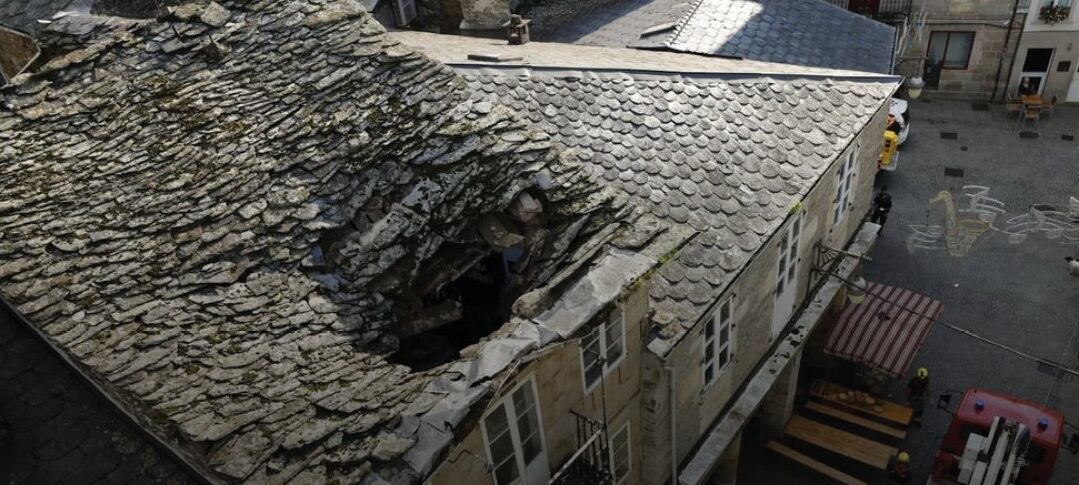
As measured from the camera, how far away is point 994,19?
32.8 m

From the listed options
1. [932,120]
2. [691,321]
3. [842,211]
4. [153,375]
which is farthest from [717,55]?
[932,120]

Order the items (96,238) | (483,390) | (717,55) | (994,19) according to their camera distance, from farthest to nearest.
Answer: (994,19)
(717,55)
(96,238)
(483,390)

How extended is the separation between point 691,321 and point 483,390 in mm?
4304

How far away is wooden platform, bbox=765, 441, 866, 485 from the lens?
18156mm

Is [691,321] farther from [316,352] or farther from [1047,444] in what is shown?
[1047,444]

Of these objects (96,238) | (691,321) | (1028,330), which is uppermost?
(96,238)

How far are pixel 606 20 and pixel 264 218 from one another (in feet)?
55.2

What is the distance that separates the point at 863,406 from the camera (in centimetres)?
2002

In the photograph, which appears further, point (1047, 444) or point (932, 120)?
point (932, 120)

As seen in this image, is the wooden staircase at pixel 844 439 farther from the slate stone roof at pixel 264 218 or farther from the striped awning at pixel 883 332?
the slate stone roof at pixel 264 218

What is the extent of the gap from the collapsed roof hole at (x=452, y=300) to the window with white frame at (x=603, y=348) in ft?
3.90

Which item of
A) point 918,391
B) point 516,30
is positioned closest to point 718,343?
point 516,30

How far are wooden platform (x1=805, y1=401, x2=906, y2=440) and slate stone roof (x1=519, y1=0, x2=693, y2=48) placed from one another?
10.7 meters

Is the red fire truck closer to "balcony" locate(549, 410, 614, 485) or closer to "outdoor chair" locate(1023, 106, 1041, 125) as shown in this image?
"balcony" locate(549, 410, 614, 485)
